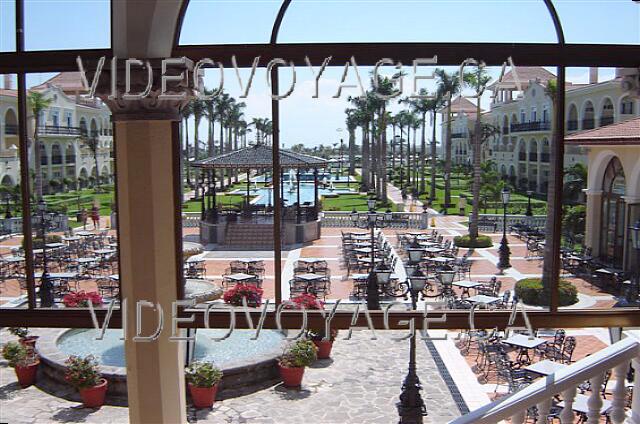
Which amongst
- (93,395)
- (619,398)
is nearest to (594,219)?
(93,395)

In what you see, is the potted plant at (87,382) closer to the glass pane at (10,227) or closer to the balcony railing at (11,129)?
the glass pane at (10,227)

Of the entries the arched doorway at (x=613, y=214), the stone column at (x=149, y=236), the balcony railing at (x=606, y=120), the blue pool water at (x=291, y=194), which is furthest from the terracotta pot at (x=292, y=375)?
the blue pool water at (x=291, y=194)

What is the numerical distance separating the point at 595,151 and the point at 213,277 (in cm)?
1238

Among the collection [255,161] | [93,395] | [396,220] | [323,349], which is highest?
[255,161]

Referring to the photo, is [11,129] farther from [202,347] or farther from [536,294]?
[536,294]

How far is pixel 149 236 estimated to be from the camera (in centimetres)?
443

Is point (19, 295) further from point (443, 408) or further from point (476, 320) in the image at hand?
point (476, 320)

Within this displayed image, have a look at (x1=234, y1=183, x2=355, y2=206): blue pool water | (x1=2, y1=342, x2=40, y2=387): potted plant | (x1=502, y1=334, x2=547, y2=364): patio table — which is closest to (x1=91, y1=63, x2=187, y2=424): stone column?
(x1=2, y1=342, x2=40, y2=387): potted plant

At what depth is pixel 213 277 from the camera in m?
18.8

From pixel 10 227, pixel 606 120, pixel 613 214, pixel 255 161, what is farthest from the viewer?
pixel 10 227

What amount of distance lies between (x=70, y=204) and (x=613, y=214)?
2922 centimetres

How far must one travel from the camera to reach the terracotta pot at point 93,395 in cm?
977

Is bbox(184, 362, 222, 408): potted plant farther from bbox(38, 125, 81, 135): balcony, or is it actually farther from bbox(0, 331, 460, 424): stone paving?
bbox(38, 125, 81, 135): balcony

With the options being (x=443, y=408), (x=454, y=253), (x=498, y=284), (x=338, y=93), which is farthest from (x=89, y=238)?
(x=338, y=93)
